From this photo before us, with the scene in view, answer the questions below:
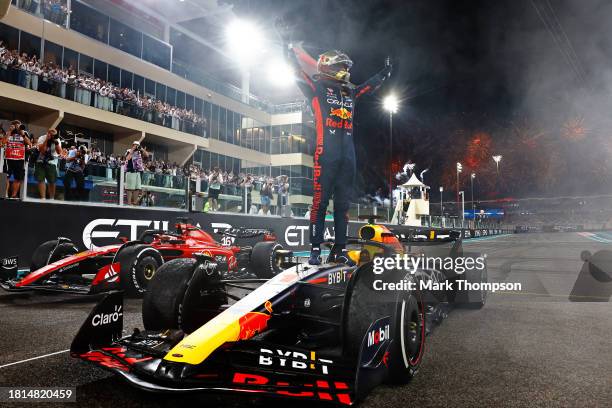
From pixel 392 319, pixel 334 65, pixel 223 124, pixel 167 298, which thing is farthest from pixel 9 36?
pixel 392 319

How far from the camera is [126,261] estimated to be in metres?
5.35

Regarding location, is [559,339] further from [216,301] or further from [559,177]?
[559,177]

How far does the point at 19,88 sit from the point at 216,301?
18.9 meters

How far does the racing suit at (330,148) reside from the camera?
5008 millimetres

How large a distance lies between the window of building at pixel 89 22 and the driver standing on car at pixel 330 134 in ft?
67.0

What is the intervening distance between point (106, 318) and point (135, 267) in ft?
9.71

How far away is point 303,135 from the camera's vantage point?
1447 inches

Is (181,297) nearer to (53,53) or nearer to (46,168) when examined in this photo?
(46,168)

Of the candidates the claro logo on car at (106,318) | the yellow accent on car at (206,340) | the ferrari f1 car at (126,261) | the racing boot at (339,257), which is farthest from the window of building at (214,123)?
the yellow accent on car at (206,340)

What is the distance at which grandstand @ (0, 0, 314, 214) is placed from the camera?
18109 millimetres

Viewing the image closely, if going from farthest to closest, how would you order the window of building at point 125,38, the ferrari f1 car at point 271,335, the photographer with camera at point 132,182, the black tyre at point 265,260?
the window of building at point 125,38 → the photographer with camera at point 132,182 → the black tyre at point 265,260 → the ferrari f1 car at point 271,335

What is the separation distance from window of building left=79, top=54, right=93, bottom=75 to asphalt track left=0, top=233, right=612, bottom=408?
62.0ft

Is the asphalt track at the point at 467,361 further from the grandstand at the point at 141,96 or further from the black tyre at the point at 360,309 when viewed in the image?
the grandstand at the point at 141,96

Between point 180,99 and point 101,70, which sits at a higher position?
point 101,70
